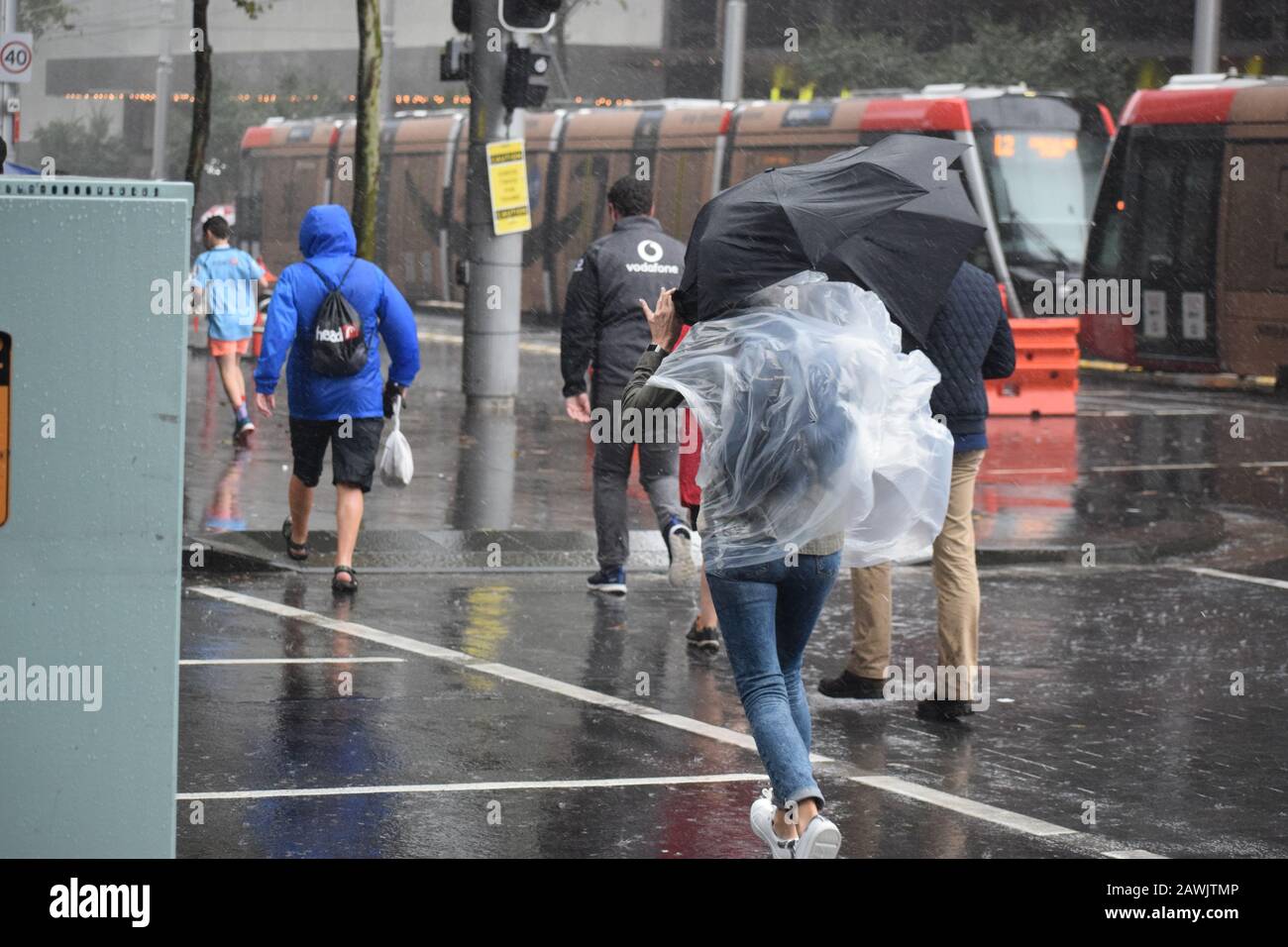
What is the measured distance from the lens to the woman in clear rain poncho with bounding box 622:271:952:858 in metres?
5.67

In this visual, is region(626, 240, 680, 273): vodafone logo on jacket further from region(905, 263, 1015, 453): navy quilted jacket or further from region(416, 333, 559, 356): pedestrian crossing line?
region(416, 333, 559, 356): pedestrian crossing line

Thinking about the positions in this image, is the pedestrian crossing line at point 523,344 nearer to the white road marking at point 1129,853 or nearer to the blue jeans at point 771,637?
the white road marking at point 1129,853

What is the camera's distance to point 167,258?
14.1 feet

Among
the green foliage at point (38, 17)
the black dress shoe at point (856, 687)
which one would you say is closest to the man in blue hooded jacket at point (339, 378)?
the black dress shoe at point (856, 687)

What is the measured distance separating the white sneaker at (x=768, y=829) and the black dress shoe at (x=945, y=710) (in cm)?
223

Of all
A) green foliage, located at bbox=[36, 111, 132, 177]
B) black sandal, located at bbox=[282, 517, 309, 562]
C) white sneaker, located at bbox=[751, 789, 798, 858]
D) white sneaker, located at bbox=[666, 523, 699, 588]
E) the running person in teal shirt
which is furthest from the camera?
green foliage, located at bbox=[36, 111, 132, 177]

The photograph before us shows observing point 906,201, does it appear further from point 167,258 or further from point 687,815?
point 167,258

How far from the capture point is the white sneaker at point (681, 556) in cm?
973

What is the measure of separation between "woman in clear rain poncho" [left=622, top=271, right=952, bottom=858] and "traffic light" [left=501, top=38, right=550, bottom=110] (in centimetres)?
1243

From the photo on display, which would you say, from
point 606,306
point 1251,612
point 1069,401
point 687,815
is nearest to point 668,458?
point 606,306

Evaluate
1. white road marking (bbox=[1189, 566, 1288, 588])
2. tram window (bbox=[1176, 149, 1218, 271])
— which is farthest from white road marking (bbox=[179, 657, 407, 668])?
tram window (bbox=[1176, 149, 1218, 271])

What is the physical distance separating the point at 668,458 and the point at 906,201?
4.17 meters

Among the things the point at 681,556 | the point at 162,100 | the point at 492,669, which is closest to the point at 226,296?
the point at 681,556

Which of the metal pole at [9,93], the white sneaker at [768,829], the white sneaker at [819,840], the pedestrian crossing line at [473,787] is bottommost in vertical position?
the pedestrian crossing line at [473,787]
